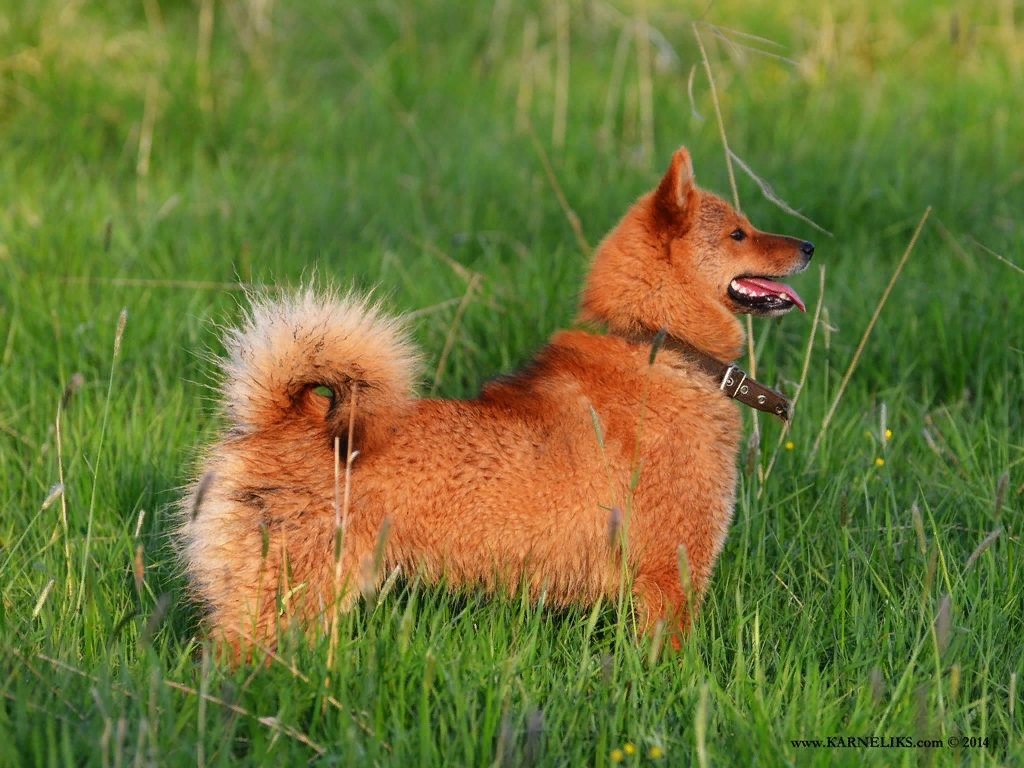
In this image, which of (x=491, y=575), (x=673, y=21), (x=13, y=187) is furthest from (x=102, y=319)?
(x=673, y=21)

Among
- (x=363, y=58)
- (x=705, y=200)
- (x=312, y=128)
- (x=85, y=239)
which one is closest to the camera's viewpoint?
(x=705, y=200)

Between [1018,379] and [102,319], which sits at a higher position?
[1018,379]

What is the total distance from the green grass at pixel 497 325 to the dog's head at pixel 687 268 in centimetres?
42

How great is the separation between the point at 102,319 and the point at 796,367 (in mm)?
2780

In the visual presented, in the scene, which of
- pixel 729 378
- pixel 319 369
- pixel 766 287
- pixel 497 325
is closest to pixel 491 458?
pixel 319 369

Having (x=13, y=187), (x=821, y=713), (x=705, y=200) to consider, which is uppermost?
(x=705, y=200)

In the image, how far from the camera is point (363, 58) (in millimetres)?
7820

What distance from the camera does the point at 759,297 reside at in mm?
3855

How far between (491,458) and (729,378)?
881 millimetres

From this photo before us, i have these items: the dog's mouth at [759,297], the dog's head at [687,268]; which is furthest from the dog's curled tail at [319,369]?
the dog's mouth at [759,297]

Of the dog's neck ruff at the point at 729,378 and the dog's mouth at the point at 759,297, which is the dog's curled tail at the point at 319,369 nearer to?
the dog's neck ruff at the point at 729,378

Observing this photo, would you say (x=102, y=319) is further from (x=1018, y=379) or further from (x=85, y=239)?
(x=1018, y=379)

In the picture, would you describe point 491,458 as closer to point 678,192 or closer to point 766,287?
point 678,192

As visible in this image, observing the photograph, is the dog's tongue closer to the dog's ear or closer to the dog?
the dog
